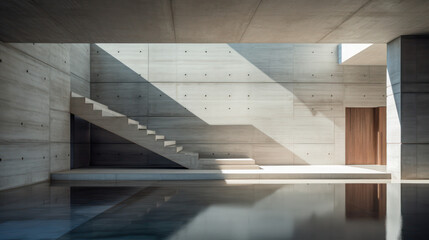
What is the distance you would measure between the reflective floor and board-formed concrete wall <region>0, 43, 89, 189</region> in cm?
86

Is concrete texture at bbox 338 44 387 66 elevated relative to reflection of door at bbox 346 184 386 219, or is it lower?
elevated

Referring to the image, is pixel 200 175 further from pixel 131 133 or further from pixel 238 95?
pixel 238 95

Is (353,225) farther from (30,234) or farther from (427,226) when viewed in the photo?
(30,234)

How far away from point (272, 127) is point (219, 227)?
25.6 ft

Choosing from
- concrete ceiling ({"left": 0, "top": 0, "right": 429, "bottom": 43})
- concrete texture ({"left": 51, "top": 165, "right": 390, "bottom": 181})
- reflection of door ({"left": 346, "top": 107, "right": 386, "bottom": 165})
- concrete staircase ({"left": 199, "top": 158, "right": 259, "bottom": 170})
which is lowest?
concrete texture ({"left": 51, "top": 165, "right": 390, "bottom": 181})

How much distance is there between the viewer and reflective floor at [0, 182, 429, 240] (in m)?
3.28

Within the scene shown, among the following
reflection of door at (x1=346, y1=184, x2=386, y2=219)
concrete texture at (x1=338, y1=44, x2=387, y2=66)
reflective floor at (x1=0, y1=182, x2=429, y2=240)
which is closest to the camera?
reflective floor at (x1=0, y1=182, x2=429, y2=240)

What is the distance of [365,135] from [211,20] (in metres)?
7.64

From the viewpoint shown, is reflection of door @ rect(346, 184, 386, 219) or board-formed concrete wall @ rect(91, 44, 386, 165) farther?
→ board-formed concrete wall @ rect(91, 44, 386, 165)

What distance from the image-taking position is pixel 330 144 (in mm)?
11047

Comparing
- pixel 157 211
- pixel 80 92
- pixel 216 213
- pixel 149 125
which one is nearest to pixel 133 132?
pixel 149 125

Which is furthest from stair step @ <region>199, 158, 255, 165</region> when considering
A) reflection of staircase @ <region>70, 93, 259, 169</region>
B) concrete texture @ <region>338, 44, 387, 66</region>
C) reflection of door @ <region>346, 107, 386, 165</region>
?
concrete texture @ <region>338, 44, 387, 66</region>

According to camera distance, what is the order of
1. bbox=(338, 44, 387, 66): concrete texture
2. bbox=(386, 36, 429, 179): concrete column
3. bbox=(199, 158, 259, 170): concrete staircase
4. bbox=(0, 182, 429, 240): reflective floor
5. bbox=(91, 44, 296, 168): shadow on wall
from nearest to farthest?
bbox=(0, 182, 429, 240): reflective floor, bbox=(386, 36, 429, 179): concrete column, bbox=(338, 44, 387, 66): concrete texture, bbox=(199, 158, 259, 170): concrete staircase, bbox=(91, 44, 296, 168): shadow on wall

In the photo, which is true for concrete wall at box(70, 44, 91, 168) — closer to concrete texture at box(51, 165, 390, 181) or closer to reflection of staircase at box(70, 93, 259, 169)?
reflection of staircase at box(70, 93, 259, 169)
